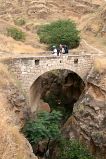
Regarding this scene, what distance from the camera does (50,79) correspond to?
33250mm

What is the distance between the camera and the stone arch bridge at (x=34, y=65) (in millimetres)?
24047

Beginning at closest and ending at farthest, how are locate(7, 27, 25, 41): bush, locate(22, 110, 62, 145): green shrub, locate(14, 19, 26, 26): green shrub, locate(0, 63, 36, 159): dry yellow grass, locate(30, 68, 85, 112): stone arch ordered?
locate(0, 63, 36, 159): dry yellow grass, locate(22, 110, 62, 145): green shrub, locate(30, 68, 85, 112): stone arch, locate(7, 27, 25, 41): bush, locate(14, 19, 26, 26): green shrub

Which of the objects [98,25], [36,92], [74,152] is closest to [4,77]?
[74,152]

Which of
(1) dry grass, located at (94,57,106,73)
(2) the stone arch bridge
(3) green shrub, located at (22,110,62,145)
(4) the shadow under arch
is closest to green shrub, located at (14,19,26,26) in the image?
(4) the shadow under arch

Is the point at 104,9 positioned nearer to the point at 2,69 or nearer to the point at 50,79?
the point at 50,79

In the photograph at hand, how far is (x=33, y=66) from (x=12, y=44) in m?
5.68

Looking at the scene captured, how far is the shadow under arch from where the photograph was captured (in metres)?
29.9

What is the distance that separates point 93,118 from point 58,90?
11098 millimetres

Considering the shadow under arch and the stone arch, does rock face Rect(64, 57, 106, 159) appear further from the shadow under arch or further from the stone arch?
the shadow under arch

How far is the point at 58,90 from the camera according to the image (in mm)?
33438

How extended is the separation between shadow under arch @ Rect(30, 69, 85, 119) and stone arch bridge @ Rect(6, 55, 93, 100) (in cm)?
384

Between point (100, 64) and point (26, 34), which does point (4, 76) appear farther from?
point (26, 34)

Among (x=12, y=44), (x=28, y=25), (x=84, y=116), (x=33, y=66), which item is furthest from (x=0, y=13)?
(x=84, y=116)

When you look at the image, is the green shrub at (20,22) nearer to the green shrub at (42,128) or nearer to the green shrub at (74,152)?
the green shrub at (42,128)
